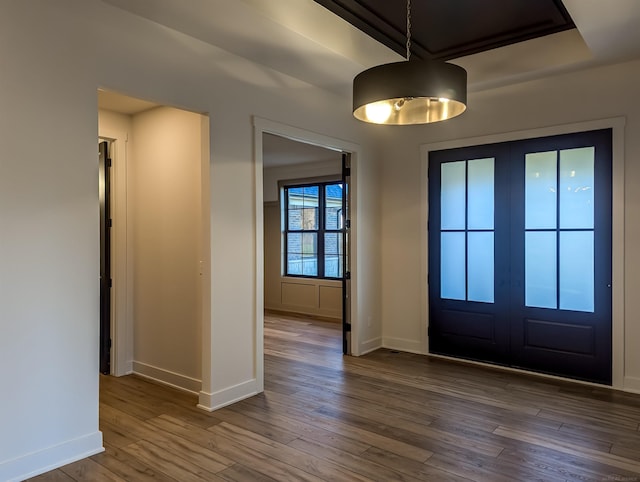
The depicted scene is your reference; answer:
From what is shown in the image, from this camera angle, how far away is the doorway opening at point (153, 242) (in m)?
4.13

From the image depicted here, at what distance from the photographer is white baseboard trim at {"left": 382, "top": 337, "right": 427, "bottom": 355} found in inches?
214

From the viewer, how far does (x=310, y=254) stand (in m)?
8.67

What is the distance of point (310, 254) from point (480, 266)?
4156mm

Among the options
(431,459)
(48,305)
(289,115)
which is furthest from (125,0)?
(431,459)

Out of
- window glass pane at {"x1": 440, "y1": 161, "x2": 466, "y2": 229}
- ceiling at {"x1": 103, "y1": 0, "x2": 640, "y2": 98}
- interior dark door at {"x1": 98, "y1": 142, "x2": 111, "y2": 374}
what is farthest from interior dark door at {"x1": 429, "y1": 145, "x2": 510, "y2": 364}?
interior dark door at {"x1": 98, "y1": 142, "x2": 111, "y2": 374}

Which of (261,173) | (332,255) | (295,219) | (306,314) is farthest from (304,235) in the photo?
(261,173)

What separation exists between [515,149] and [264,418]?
358 cm

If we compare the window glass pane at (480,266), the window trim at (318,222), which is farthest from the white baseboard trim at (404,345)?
the window trim at (318,222)

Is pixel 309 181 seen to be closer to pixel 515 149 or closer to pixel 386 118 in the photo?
pixel 515 149

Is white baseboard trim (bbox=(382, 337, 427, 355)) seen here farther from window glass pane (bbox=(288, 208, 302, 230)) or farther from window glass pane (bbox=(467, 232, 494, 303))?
window glass pane (bbox=(288, 208, 302, 230))

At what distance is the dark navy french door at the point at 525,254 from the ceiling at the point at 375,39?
75cm

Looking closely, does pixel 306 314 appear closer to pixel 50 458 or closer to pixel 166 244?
pixel 166 244

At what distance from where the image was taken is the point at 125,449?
9.86 feet

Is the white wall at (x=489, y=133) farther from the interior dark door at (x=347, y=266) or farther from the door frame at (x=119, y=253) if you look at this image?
the door frame at (x=119, y=253)
